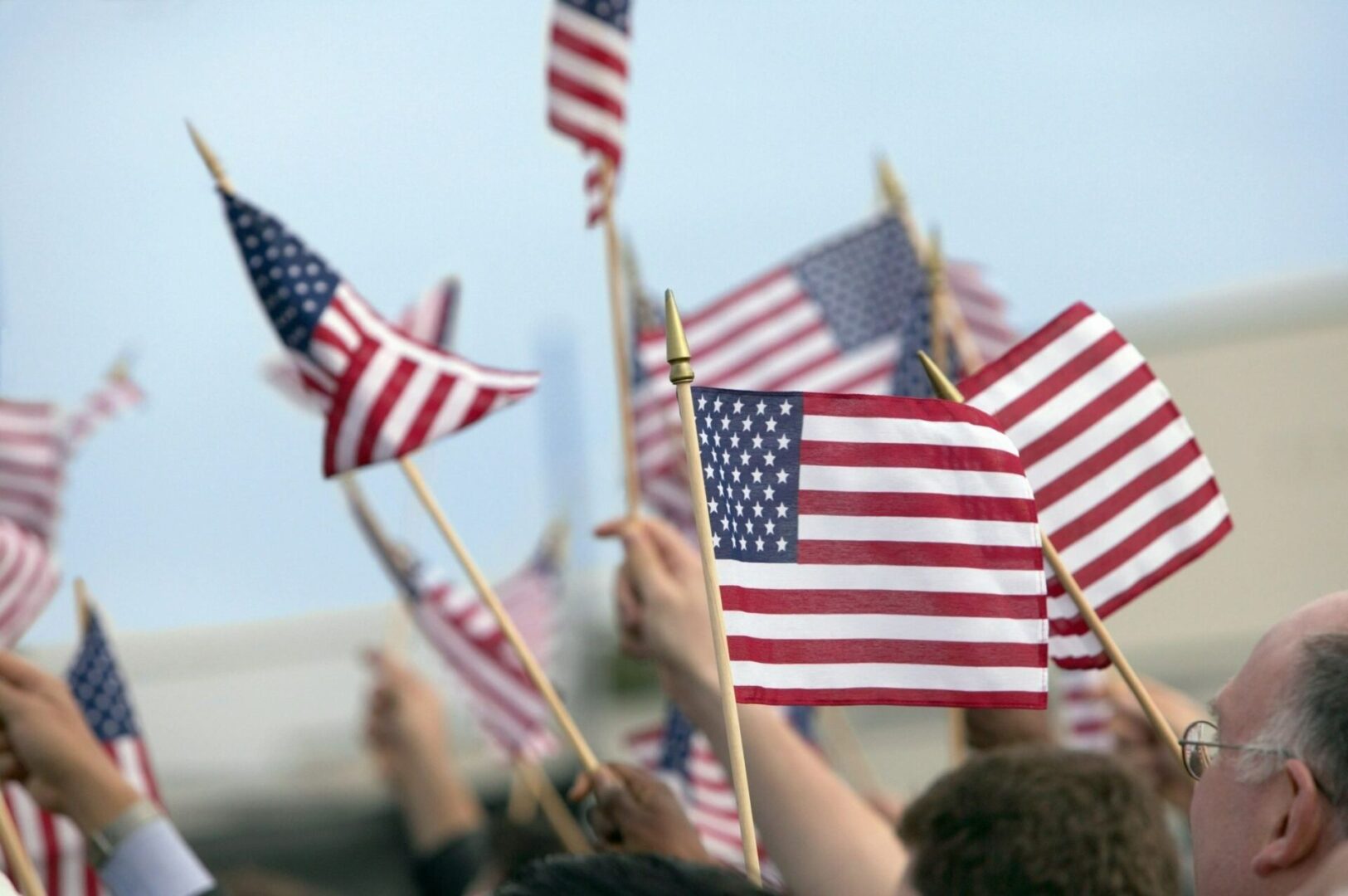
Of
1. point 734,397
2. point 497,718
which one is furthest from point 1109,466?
point 497,718

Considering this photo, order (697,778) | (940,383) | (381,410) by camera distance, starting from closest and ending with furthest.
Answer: (940,383), (381,410), (697,778)

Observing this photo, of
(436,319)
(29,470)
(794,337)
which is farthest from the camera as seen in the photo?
(436,319)

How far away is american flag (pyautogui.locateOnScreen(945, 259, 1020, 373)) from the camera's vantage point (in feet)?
25.1

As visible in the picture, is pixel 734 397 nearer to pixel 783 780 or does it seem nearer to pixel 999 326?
pixel 783 780

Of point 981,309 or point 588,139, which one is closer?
point 588,139

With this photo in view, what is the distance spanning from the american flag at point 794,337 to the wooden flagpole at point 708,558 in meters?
4.14

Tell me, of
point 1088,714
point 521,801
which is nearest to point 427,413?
point 1088,714

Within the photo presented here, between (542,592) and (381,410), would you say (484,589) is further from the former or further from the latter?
(542,592)

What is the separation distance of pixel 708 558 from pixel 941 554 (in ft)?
1.65

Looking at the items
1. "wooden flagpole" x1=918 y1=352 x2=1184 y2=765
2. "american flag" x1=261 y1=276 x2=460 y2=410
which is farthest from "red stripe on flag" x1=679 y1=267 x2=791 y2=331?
"wooden flagpole" x1=918 y1=352 x2=1184 y2=765

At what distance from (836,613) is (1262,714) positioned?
2.61ft

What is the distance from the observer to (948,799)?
2730 millimetres

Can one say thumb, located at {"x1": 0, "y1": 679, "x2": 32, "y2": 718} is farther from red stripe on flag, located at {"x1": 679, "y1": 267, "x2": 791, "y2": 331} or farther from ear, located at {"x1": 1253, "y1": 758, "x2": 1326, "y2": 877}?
red stripe on flag, located at {"x1": 679, "y1": 267, "x2": 791, "y2": 331}

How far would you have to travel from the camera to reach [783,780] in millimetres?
3527
